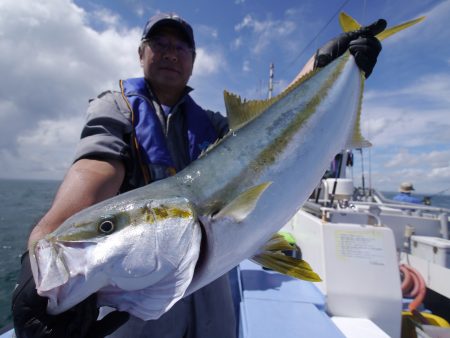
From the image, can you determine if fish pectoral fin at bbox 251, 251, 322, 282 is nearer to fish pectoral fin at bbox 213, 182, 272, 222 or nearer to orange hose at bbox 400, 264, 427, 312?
fish pectoral fin at bbox 213, 182, 272, 222

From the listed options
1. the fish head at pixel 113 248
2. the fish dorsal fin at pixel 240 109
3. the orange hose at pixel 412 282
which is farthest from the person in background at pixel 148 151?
the orange hose at pixel 412 282

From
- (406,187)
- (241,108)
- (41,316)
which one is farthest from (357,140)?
(406,187)

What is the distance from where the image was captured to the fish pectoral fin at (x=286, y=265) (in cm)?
163

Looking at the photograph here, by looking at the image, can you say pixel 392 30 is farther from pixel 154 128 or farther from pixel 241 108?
pixel 154 128

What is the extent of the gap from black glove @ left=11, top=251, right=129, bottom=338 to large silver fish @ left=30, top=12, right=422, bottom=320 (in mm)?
61

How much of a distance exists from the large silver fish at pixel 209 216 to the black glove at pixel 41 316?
0.06 metres

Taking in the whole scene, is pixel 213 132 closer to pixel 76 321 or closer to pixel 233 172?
pixel 233 172

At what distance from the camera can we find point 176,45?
7.97 feet

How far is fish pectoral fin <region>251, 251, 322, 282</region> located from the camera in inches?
64.3

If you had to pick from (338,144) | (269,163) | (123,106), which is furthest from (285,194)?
(123,106)

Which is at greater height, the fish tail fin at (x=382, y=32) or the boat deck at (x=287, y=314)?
the fish tail fin at (x=382, y=32)

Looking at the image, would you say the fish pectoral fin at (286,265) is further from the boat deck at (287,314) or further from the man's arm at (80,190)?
the boat deck at (287,314)

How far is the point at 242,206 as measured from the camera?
5.02ft

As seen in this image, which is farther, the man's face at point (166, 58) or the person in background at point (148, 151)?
the man's face at point (166, 58)
